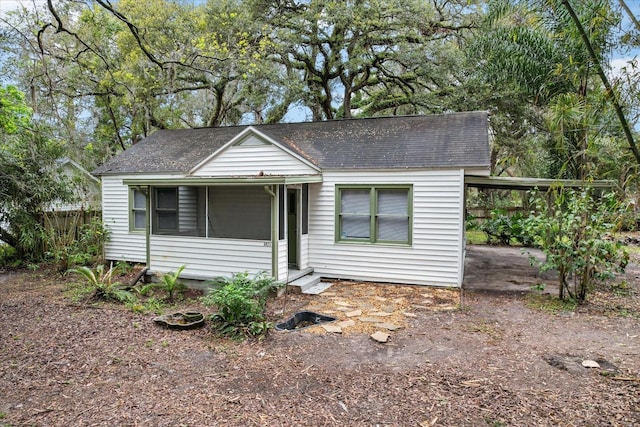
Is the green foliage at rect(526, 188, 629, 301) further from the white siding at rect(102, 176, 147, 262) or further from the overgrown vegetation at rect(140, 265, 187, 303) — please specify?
the white siding at rect(102, 176, 147, 262)

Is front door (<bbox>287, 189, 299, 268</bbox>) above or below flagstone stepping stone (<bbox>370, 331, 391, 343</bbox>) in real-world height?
above

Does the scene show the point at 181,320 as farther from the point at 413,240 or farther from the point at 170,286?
the point at 413,240

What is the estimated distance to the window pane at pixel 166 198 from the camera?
358 inches

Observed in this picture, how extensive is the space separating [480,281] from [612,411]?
5521 millimetres

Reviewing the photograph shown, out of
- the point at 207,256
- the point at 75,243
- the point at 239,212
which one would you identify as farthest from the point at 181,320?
the point at 75,243

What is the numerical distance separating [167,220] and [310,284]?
350 cm

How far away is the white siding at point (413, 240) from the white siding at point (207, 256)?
167cm

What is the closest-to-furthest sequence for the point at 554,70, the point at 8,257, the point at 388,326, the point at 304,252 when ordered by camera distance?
the point at 554,70 → the point at 388,326 → the point at 304,252 → the point at 8,257

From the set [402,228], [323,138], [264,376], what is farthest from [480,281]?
[264,376]

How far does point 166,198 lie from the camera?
9.14m

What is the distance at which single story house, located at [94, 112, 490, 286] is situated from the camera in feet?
26.4

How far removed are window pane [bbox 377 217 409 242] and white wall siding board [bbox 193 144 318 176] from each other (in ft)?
6.02

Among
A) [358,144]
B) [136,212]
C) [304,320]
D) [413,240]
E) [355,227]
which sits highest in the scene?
[358,144]

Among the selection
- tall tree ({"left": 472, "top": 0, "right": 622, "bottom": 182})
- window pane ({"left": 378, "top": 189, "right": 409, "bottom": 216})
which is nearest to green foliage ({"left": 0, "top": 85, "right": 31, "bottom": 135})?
window pane ({"left": 378, "top": 189, "right": 409, "bottom": 216})
